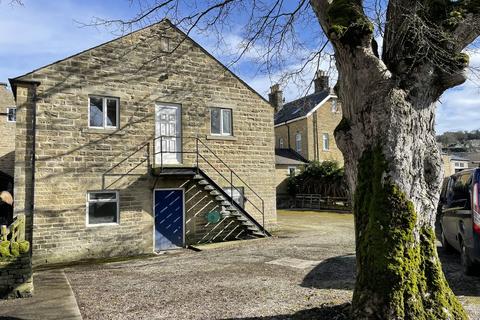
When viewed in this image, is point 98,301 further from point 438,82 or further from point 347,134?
point 438,82

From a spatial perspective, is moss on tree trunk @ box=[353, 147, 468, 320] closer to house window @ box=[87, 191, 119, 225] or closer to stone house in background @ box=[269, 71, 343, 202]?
house window @ box=[87, 191, 119, 225]

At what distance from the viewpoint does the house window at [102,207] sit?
13.2 metres

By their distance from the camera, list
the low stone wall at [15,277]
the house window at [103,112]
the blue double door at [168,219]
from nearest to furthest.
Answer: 1. the low stone wall at [15,277]
2. the house window at [103,112]
3. the blue double door at [168,219]

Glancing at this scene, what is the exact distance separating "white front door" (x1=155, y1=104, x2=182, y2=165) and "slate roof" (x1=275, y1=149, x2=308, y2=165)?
18.3m

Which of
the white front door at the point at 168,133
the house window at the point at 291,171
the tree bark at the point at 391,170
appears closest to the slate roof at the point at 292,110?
the house window at the point at 291,171

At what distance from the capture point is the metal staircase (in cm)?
1402

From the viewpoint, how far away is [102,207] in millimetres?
13367

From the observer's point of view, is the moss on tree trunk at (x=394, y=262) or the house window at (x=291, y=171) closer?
the moss on tree trunk at (x=394, y=262)

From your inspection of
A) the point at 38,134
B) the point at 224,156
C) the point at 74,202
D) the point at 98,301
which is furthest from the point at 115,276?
the point at 224,156

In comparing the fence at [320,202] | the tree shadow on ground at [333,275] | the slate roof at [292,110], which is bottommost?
the tree shadow on ground at [333,275]

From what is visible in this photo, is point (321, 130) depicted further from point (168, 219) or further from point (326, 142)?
point (168, 219)

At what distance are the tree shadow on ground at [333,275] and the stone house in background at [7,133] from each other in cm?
2460

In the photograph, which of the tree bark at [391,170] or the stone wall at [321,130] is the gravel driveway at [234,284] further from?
the stone wall at [321,130]

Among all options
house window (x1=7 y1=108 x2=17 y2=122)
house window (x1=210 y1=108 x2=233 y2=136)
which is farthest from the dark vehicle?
house window (x1=7 y1=108 x2=17 y2=122)
